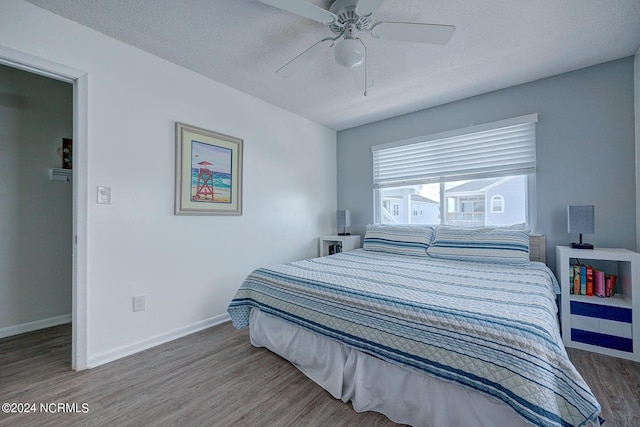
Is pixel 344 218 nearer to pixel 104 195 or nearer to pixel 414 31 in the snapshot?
pixel 414 31

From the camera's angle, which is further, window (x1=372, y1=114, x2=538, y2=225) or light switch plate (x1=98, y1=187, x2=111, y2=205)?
window (x1=372, y1=114, x2=538, y2=225)

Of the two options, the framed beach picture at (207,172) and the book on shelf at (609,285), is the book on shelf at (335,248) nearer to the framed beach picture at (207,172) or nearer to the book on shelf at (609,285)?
the framed beach picture at (207,172)

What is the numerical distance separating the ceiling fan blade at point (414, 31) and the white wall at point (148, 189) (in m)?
1.78

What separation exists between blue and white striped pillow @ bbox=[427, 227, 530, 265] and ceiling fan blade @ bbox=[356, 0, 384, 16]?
6.96ft

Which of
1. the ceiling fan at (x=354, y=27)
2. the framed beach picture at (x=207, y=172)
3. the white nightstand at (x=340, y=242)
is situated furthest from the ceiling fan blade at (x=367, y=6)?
the white nightstand at (x=340, y=242)

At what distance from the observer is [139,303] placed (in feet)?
7.20

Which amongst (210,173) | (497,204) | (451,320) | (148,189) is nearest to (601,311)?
(497,204)

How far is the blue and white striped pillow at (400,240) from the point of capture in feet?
9.63

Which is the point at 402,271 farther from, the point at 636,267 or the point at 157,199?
the point at 157,199

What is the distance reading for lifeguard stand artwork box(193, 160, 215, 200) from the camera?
258cm

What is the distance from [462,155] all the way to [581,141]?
995 millimetres

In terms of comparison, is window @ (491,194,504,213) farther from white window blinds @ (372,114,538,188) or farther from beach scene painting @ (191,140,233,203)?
beach scene painting @ (191,140,233,203)

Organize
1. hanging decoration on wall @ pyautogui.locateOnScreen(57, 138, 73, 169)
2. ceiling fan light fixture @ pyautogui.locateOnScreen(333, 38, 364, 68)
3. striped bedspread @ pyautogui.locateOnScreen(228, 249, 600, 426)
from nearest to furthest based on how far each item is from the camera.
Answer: striped bedspread @ pyautogui.locateOnScreen(228, 249, 600, 426), ceiling fan light fixture @ pyautogui.locateOnScreen(333, 38, 364, 68), hanging decoration on wall @ pyautogui.locateOnScreen(57, 138, 73, 169)

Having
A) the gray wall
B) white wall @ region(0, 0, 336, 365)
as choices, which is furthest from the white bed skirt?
the gray wall
